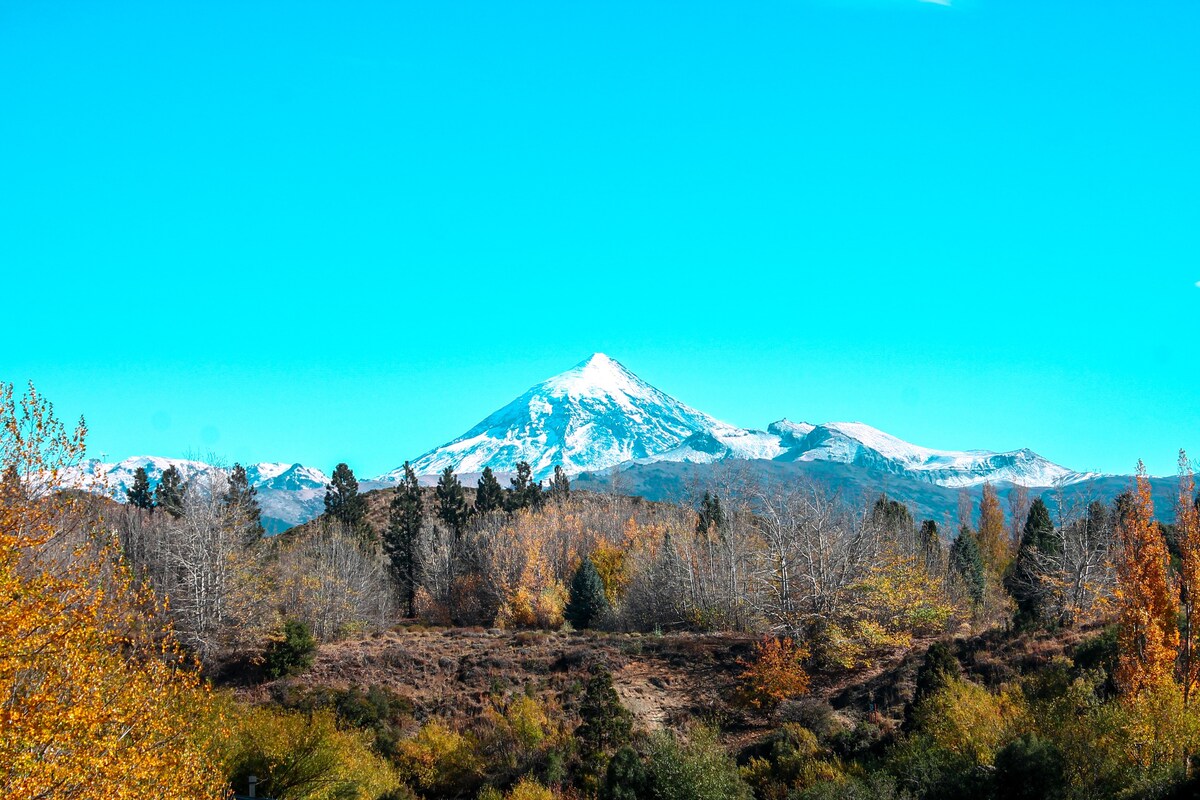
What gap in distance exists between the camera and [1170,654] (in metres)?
27.8

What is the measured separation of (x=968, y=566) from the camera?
63812 millimetres

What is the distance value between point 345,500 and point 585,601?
3571cm

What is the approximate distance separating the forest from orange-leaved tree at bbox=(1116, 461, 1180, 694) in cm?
9

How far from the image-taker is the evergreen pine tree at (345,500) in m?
83.7

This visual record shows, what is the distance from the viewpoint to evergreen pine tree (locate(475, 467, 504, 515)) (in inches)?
3558

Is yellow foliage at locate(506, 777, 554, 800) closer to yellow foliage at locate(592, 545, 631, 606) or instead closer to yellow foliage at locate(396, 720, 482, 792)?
yellow foliage at locate(396, 720, 482, 792)

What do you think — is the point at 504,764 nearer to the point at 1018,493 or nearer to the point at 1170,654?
the point at 1170,654

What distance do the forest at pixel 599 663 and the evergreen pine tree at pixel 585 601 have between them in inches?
6.5

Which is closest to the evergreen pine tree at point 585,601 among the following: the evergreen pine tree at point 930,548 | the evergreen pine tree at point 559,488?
the evergreen pine tree at point 930,548

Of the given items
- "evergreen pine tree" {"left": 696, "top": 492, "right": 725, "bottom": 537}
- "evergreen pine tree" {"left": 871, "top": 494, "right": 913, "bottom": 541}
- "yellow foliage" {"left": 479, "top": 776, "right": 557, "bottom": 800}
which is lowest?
"yellow foliage" {"left": 479, "top": 776, "right": 557, "bottom": 800}

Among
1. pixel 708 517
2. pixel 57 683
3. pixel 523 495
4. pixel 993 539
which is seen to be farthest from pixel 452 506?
pixel 57 683

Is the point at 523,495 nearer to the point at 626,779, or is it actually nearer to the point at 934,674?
the point at 934,674

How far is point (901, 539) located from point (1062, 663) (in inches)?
1345

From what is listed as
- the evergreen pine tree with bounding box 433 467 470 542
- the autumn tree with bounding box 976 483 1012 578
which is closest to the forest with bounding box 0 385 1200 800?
the autumn tree with bounding box 976 483 1012 578
